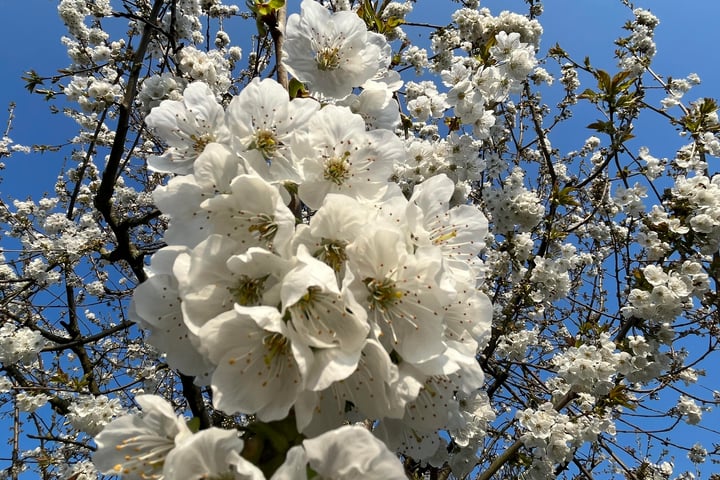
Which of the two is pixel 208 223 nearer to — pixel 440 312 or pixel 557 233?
pixel 440 312

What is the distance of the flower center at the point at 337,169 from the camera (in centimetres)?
117

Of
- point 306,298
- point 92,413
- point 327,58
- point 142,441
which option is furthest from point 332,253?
point 92,413

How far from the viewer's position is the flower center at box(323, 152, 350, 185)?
1172 mm

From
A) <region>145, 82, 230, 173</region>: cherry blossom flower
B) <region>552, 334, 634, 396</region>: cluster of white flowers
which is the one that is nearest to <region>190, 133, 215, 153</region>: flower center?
<region>145, 82, 230, 173</region>: cherry blossom flower

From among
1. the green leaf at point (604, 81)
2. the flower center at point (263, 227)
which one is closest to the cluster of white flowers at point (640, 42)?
the green leaf at point (604, 81)

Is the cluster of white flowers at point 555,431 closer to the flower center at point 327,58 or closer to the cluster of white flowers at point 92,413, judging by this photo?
the flower center at point 327,58

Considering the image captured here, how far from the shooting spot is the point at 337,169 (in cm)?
119

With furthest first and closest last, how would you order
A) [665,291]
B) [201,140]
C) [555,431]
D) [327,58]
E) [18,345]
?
[18,345] < [555,431] < [665,291] < [327,58] < [201,140]

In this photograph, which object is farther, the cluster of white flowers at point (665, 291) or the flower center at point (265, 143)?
the cluster of white flowers at point (665, 291)

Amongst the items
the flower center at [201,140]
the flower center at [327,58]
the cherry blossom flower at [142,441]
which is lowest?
the cherry blossom flower at [142,441]

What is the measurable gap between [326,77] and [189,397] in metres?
1.95

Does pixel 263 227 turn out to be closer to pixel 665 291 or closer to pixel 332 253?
pixel 332 253

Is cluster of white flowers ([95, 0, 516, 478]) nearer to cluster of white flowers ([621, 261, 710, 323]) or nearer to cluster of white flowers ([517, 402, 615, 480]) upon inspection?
cluster of white flowers ([517, 402, 615, 480])

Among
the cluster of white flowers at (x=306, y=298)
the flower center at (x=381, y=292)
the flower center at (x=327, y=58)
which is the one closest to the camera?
the cluster of white flowers at (x=306, y=298)
